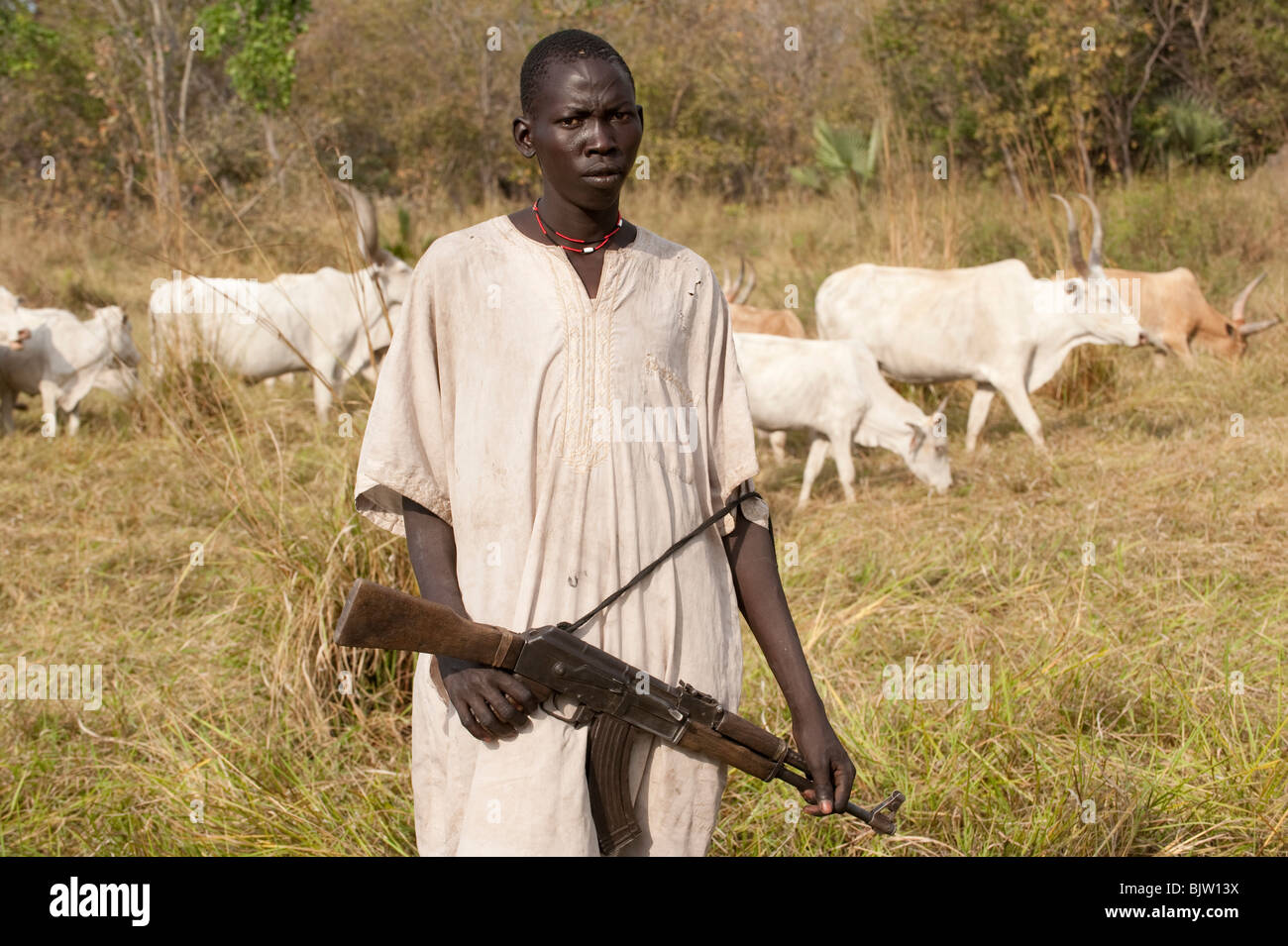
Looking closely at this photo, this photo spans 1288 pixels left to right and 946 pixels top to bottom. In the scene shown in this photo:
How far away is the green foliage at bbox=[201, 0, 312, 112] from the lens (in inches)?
547

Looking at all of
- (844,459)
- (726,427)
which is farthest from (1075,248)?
(726,427)

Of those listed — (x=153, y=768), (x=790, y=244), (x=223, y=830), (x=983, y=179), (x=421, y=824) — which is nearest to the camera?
(x=421, y=824)

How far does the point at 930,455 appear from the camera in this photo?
636 centimetres

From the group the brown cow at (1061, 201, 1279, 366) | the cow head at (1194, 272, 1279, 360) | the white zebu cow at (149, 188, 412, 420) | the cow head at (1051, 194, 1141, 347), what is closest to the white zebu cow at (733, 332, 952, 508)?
the cow head at (1051, 194, 1141, 347)

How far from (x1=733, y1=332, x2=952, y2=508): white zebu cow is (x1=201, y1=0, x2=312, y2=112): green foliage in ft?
29.9

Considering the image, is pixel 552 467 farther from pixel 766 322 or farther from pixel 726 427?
pixel 766 322

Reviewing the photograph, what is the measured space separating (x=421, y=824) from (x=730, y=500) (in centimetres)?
66

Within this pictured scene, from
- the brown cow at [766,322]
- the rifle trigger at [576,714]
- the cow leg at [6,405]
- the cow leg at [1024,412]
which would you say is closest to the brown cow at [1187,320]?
the cow leg at [1024,412]

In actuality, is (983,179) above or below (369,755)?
above

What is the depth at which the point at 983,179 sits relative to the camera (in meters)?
13.8

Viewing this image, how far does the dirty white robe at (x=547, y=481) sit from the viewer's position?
169 centimetres

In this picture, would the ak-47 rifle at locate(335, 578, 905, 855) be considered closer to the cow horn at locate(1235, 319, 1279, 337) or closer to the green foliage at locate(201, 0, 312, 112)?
the cow horn at locate(1235, 319, 1279, 337)
